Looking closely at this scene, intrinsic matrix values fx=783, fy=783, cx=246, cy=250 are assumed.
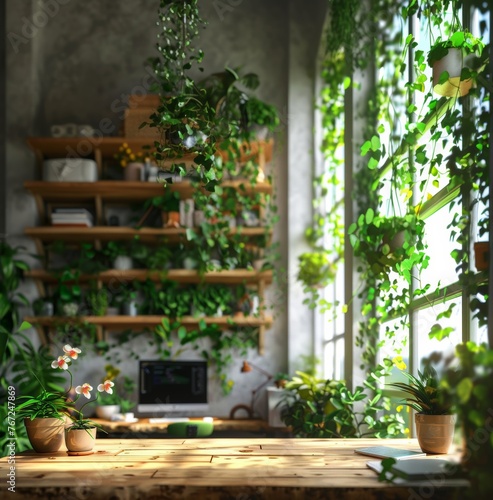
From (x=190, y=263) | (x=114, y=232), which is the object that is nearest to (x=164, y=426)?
(x=190, y=263)

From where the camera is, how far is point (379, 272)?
11.6 feet

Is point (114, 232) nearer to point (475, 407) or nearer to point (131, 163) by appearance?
point (131, 163)

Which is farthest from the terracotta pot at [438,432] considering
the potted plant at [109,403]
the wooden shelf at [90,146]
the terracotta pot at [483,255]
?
the wooden shelf at [90,146]

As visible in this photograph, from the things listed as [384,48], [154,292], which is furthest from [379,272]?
[154,292]

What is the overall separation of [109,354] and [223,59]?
8.86 ft

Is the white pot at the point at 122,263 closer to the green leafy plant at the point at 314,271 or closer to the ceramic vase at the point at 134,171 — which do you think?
the ceramic vase at the point at 134,171

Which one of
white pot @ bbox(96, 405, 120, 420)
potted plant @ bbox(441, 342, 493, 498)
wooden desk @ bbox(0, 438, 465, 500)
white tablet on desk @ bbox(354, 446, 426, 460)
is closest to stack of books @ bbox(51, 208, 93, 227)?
white pot @ bbox(96, 405, 120, 420)

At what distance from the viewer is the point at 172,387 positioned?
6.16 metres

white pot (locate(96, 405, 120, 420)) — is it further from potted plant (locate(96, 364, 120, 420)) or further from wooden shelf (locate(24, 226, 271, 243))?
wooden shelf (locate(24, 226, 271, 243))

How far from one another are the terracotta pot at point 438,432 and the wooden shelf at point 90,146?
3.67 m

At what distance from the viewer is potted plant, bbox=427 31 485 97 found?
8.00 feet

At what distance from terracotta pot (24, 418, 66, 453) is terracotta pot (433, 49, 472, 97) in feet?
5.64

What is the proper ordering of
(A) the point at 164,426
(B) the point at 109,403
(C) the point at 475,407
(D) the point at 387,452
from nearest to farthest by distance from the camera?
(C) the point at 475,407
(D) the point at 387,452
(A) the point at 164,426
(B) the point at 109,403

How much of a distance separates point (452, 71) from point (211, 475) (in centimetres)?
144
